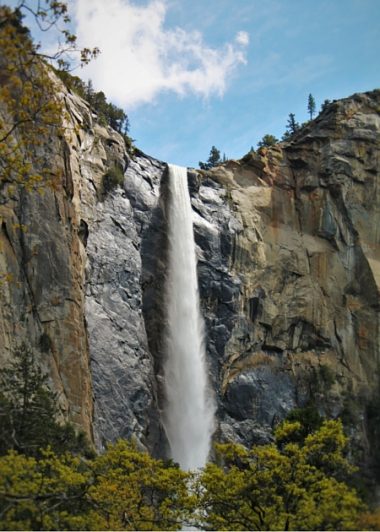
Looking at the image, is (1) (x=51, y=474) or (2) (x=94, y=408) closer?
(1) (x=51, y=474)

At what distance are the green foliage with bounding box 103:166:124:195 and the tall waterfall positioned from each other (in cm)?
468

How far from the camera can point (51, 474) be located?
57.6 feet

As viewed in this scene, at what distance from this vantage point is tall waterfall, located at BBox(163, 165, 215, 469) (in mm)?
34312

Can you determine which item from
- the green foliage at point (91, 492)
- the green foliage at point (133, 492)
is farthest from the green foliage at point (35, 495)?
A: the green foliage at point (133, 492)

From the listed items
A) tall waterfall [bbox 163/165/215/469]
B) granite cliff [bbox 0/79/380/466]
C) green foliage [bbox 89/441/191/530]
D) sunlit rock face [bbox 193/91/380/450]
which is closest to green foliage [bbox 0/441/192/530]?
→ green foliage [bbox 89/441/191/530]

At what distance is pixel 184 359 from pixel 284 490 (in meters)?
20.4

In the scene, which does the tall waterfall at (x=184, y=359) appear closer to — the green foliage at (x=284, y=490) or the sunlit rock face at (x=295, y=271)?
the sunlit rock face at (x=295, y=271)

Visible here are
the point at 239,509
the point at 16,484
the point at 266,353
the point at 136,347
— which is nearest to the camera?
the point at 16,484

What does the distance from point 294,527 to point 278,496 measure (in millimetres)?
848

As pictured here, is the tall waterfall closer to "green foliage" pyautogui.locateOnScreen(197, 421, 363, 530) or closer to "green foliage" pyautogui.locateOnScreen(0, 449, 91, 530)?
"green foliage" pyautogui.locateOnScreen(197, 421, 363, 530)

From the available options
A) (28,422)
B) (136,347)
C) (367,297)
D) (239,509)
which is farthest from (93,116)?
(239,509)

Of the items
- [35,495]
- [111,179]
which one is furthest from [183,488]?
[111,179]

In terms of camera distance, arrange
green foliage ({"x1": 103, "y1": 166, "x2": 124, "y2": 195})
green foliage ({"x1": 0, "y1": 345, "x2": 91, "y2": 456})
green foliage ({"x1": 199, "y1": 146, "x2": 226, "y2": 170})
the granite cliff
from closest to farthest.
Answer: green foliage ({"x1": 0, "y1": 345, "x2": 91, "y2": 456}) → the granite cliff → green foliage ({"x1": 103, "y1": 166, "x2": 124, "y2": 195}) → green foliage ({"x1": 199, "y1": 146, "x2": 226, "y2": 170})

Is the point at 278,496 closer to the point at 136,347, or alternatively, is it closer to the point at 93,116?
the point at 136,347
